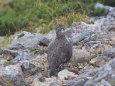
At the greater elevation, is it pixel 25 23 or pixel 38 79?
pixel 38 79

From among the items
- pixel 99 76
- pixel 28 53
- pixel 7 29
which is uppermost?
pixel 99 76

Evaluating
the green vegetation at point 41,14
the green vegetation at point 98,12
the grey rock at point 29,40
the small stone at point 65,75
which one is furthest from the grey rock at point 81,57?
the green vegetation at point 98,12

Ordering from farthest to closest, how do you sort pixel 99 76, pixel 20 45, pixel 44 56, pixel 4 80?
pixel 20 45 < pixel 44 56 < pixel 4 80 < pixel 99 76

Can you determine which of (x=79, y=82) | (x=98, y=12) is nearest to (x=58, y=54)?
(x=79, y=82)

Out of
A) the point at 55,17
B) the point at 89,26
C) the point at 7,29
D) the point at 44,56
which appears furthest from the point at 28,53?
the point at 7,29

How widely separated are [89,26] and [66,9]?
4.10ft

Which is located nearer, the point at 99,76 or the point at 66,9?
the point at 99,76

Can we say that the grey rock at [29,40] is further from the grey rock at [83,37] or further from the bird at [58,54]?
the bird at [58,54]

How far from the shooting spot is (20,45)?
10.7 metres

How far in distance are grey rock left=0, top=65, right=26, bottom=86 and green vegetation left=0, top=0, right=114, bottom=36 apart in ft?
14.2

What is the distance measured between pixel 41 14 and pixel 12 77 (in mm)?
7180

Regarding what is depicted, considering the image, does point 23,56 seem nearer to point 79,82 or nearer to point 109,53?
point 109,53

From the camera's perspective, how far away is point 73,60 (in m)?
8.42

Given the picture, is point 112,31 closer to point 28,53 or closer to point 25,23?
point 28,53
